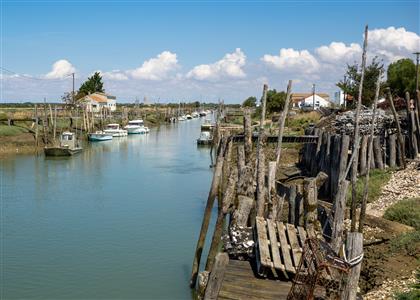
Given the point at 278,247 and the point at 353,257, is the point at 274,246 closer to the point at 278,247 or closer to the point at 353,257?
the point at 278,247

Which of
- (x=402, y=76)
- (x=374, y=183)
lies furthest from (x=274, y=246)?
(x=402, y=76)

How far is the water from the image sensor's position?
15.6 m

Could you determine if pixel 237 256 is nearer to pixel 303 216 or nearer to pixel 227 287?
pixel 227 287

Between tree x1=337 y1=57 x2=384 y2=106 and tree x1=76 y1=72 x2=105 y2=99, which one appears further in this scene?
tree x1=76 y1=72 x2=105 y2=99

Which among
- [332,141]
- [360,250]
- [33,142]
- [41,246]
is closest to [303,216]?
[360,250]

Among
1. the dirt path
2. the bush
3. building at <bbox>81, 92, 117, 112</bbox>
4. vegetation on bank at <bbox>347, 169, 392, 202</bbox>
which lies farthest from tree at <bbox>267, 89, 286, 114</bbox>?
the bush

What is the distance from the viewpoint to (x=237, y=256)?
35.8 ft

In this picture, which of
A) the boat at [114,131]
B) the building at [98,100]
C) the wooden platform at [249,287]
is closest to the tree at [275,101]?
the boat at [114,131]

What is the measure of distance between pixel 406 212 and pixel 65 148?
3691 centimetres

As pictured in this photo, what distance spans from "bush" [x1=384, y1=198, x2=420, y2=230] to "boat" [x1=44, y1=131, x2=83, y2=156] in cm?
3596

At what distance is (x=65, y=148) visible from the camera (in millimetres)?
46250

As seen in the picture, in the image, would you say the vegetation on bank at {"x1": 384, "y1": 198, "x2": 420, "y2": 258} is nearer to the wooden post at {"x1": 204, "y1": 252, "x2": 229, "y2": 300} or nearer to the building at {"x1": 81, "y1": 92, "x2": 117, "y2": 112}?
the wooden post at {"x1": 204, "y1": 252, "x2": 229, "y2": 300}

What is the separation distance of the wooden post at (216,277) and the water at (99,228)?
5275mm

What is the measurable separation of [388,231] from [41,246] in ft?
43.0
